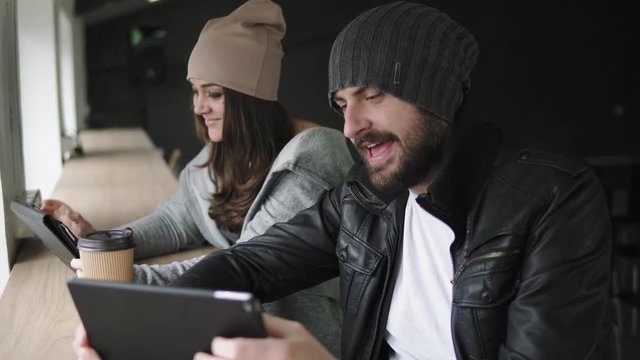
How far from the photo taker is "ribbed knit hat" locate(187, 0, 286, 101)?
1.62m

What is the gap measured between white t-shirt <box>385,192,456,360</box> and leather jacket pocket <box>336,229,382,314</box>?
50 millimetres

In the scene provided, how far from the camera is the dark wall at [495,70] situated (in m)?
1.80

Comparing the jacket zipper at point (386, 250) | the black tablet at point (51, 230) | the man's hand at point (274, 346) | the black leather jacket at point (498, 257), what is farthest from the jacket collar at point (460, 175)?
the black tablet at point (51, 230)

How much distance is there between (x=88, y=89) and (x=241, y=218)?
1.30m

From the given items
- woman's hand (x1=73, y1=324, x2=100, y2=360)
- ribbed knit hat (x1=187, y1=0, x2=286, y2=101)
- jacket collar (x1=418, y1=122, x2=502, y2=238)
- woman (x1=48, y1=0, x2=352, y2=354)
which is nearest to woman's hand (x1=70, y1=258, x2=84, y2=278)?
woman (x1=48, y1=0, x2=352, y2=354)

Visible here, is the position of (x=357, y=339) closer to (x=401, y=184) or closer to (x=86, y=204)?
(x=401, y=184)

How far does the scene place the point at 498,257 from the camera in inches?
42.5

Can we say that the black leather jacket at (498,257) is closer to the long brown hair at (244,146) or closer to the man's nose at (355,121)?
the man's nose at (355,121)

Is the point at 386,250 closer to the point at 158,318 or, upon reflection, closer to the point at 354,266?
the point at 354,266

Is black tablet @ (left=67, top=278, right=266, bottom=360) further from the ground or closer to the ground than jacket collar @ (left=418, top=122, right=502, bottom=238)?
closer to the ground

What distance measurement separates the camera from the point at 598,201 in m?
1.08

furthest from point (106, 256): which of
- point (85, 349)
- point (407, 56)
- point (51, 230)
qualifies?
point (407, 56)

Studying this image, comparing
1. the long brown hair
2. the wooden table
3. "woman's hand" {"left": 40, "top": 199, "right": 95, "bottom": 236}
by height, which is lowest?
the wooden table

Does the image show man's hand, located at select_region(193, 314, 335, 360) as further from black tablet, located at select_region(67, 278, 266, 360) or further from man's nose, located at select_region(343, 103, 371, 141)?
man's nose, located at select_region(343, 103, 371, 141)
